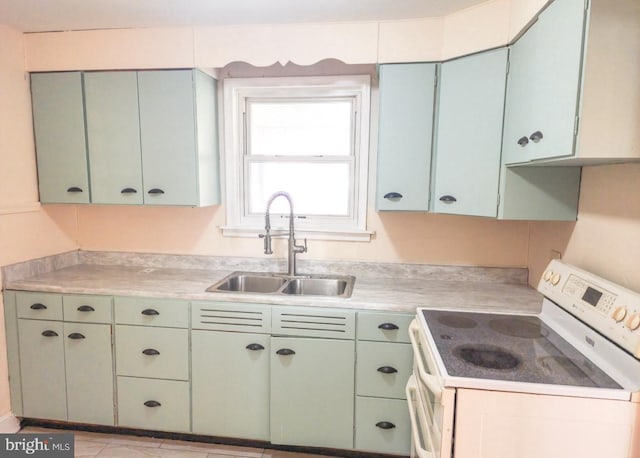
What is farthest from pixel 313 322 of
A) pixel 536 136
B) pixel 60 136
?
pixel 60 136

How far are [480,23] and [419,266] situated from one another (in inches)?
53.4

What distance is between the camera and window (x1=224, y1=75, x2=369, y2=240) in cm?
235

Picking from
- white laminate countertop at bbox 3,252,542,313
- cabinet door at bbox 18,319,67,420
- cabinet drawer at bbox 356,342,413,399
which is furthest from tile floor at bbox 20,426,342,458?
white laminate countertop at bbox 3,252,542,313

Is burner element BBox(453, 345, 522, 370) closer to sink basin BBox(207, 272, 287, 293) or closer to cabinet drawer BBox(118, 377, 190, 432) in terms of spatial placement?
sink basin BBox(207, 272, 287, 293)

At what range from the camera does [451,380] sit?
43.7 inches

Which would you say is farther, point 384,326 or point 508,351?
point 384,326

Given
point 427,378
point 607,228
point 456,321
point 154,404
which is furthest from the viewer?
point 154,404

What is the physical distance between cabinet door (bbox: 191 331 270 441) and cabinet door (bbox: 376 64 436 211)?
3.49ft

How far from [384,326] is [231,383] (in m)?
0.89

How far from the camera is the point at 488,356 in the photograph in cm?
128

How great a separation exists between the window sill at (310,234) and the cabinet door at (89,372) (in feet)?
2.97

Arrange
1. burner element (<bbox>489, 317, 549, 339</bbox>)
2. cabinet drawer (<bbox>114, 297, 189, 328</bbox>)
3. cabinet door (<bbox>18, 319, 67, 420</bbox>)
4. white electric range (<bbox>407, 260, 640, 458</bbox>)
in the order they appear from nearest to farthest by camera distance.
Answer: white electric range (<bbox>407, 260, 640, 458</bbox>) → burner element (<bbox>489, 317, 549, 339</bbox>) → cabinet drawer (<bbox>114, 297, 189, 328</bbox>) → cabinet door (<bbox>18, 319, 67, 420</bbox>)

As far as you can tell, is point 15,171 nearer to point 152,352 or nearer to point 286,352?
point 152,352

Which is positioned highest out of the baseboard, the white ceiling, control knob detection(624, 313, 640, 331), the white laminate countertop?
the white ceiling
